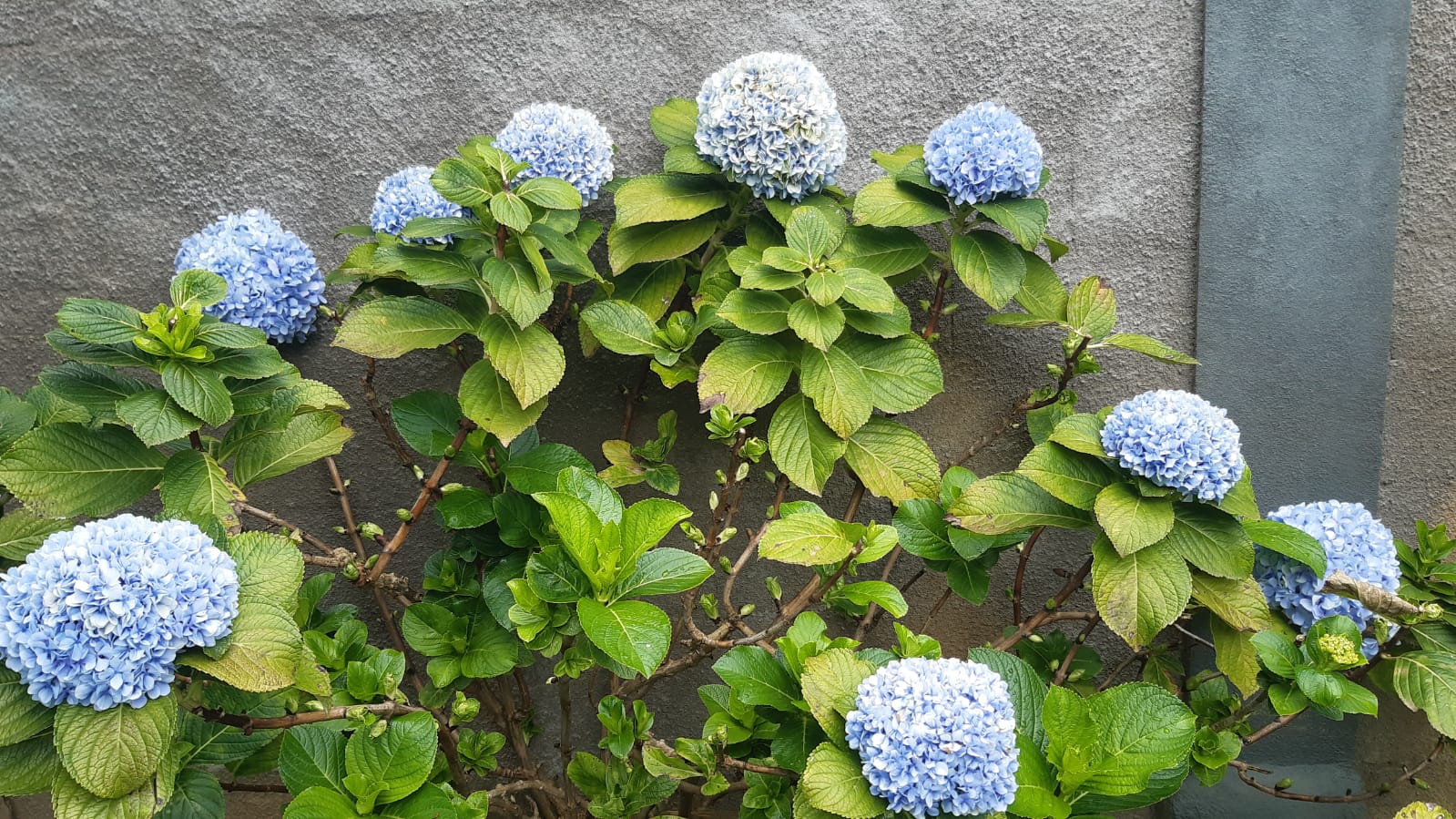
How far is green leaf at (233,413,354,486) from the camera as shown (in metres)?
1.56

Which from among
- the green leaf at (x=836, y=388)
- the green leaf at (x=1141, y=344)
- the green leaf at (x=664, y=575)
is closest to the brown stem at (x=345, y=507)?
the green leaf at (x=664, y=575)

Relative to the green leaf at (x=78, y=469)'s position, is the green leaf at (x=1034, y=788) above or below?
below

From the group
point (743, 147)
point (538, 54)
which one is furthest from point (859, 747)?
point (538, 54)

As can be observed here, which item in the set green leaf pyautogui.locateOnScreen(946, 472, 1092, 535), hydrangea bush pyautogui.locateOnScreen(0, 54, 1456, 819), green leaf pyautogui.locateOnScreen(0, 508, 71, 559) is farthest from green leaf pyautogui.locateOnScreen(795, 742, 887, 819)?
green leaf pyautogui.locateOnScreen(0, 508, 71, 559)

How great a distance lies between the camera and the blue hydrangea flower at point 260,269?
5.65 feet

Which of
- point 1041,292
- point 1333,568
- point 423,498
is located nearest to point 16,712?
point 423,498

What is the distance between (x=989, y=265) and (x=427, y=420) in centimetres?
123

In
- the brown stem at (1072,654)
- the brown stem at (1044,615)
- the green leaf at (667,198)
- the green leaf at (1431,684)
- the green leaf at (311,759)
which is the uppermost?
the green leaf at (667,198)

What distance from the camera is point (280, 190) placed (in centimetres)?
198

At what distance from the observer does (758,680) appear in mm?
1329

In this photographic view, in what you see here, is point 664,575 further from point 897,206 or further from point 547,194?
point 897,206

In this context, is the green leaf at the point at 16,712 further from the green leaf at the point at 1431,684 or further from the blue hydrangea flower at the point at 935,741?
the green leaf at the point at 1431,684

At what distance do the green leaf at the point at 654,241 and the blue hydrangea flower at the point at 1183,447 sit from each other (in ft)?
3.11

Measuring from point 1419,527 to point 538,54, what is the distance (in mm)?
2258
